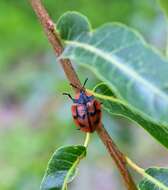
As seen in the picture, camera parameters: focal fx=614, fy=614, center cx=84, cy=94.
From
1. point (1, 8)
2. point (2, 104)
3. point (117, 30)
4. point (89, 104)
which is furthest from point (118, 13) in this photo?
point (2, 104)

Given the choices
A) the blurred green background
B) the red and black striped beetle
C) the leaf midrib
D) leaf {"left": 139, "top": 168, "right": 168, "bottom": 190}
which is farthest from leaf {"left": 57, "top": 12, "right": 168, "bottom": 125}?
the blurred green background

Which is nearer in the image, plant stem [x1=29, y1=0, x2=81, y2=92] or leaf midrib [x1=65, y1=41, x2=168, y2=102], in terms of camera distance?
leaf midrib [x1=65, y1=41, x2=168, y2=102]

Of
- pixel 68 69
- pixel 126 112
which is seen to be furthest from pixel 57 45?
pixel 126 112

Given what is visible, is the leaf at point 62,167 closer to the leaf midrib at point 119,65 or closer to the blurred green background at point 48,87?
the leaf midrib at point 119,65

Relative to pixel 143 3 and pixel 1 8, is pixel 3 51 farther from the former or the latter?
pixel 143 3

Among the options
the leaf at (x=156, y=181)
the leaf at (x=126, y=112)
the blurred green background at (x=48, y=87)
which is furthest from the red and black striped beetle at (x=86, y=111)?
the blurred green background at (x=48, y=87)

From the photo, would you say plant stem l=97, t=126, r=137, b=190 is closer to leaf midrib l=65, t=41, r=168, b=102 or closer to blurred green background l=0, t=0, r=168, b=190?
leaf midrib l=65, t=41, r=168, b=102

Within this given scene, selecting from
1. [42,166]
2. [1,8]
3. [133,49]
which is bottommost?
[133,49]
